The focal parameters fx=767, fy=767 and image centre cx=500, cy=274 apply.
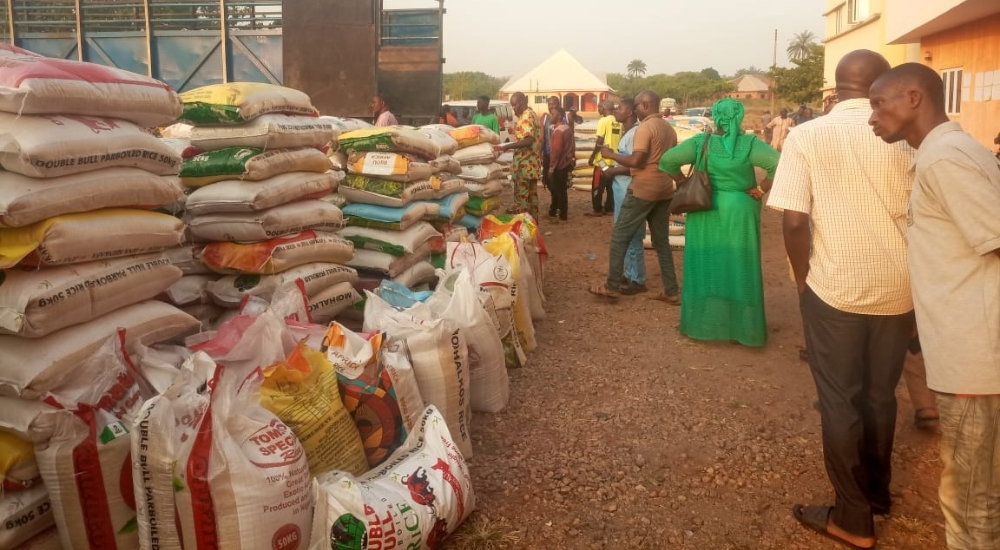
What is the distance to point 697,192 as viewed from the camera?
5000 millimetres

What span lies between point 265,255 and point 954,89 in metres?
12.6

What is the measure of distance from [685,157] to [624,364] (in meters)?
1.47

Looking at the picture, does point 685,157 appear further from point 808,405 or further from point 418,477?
point 418,477

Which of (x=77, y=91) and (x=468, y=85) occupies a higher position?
(x=468, y=85)

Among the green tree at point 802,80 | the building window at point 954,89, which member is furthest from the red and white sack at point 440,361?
the green tree at point 802,80

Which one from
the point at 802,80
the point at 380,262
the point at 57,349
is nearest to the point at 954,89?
the point at 380,262

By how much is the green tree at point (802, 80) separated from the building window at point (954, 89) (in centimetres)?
2494

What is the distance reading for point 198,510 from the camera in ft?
7.54

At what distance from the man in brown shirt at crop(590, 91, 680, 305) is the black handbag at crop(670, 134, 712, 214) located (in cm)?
91

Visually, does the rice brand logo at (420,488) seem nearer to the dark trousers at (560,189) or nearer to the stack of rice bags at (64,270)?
the stack of rice bags at (64,270)

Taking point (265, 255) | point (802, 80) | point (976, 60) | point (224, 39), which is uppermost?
point (802, 80)

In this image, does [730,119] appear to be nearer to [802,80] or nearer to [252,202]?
[252,202]

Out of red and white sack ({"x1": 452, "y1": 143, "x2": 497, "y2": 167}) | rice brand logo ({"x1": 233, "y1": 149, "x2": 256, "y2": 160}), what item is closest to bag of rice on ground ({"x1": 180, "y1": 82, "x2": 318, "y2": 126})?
rice brand logo ({"x1": 233, "y1": 149, "x2": 256, "y2": 160})

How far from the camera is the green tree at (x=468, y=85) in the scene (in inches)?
2569
